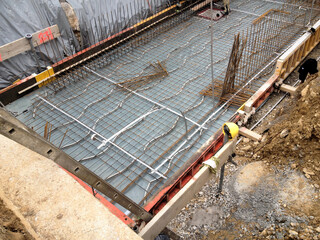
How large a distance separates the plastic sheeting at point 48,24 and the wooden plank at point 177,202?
13.6 ft

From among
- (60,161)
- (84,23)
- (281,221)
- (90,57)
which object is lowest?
(281,221)

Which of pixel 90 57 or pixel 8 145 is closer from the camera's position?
pixel 8 145

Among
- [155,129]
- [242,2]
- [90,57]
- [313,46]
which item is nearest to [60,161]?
[155,129]

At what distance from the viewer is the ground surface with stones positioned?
4.00m

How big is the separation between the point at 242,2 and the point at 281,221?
6.51 meters

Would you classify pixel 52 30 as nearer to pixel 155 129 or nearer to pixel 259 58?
pixel 155 129

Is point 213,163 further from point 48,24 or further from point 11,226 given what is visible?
point 48,24

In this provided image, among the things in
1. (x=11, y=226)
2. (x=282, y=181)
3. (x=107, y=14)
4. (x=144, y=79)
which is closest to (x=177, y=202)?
(x=11, y=226)

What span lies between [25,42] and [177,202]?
466 cm

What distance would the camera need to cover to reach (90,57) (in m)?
6.39

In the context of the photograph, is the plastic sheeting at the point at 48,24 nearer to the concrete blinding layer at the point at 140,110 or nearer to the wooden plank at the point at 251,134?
the concrete blinding layer at the point at 140,110

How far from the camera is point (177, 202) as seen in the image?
10.5ft

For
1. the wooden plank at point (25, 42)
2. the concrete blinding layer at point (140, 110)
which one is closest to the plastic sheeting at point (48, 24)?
the wooden plank at point (25, 42)

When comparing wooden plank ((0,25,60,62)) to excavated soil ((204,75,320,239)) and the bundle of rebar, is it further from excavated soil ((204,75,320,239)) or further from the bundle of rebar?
excavated soil ((204,75,320,239))
